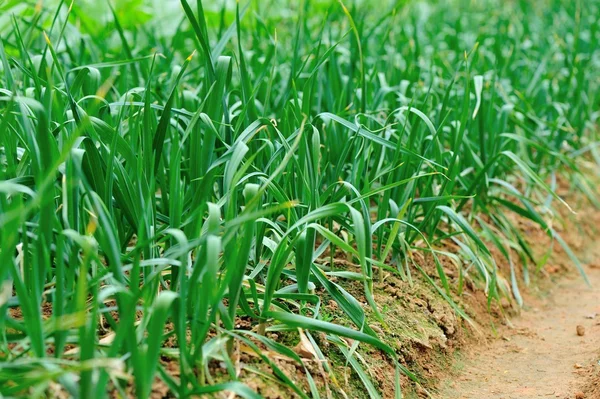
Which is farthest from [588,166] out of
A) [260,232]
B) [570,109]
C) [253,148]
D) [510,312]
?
[260,232]

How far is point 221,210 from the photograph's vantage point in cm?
226

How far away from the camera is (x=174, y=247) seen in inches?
73.0

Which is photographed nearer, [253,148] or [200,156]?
[200,156]

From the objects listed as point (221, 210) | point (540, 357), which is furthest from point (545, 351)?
point (221, 210)

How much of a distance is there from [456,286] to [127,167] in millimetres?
1157

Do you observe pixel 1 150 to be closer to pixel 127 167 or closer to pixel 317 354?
pixel 127 167

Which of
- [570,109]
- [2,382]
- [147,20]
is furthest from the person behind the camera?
[147,20]

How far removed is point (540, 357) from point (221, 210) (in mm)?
1019

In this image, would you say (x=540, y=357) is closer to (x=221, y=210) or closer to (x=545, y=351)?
(x=545, y=351)

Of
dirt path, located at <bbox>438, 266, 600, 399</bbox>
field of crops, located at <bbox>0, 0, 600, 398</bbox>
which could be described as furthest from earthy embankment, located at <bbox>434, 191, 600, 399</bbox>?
field of crops, located at <bbox>0, 0, 600, 398</bbox>

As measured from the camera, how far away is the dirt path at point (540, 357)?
2.17 meters

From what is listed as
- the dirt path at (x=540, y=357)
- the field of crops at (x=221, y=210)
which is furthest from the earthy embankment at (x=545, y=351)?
the field of crops at (x=221, y=210)

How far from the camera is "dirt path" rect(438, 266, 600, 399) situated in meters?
2.17

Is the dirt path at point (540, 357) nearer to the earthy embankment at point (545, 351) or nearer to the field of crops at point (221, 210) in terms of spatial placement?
the earthy embankment at point (545, 351)
